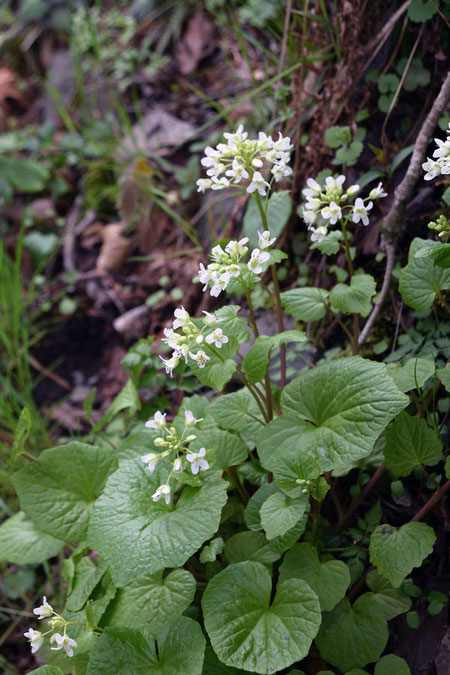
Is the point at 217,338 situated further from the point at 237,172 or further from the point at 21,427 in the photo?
the point at 21,427

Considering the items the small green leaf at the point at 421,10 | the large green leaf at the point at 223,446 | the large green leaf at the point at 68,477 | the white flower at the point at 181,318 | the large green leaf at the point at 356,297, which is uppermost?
the small green leaf at the point at 421,10

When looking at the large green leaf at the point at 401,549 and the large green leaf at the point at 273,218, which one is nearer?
the large green leaf at the point at 401,549

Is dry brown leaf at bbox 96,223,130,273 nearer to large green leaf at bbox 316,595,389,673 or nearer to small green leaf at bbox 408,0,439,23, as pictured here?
small green leaf at bbox 408,0,439,23

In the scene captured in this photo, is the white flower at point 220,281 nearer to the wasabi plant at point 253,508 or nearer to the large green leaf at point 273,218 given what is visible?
the wasabi plant at point 253,508

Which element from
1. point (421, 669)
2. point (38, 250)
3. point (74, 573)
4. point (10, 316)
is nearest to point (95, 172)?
point (38, 250)

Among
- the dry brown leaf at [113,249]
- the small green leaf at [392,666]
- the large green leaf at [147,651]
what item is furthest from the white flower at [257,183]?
the dry brown leaf at [113,249]

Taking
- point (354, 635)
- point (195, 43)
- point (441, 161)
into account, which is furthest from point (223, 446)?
point (195, 43)
